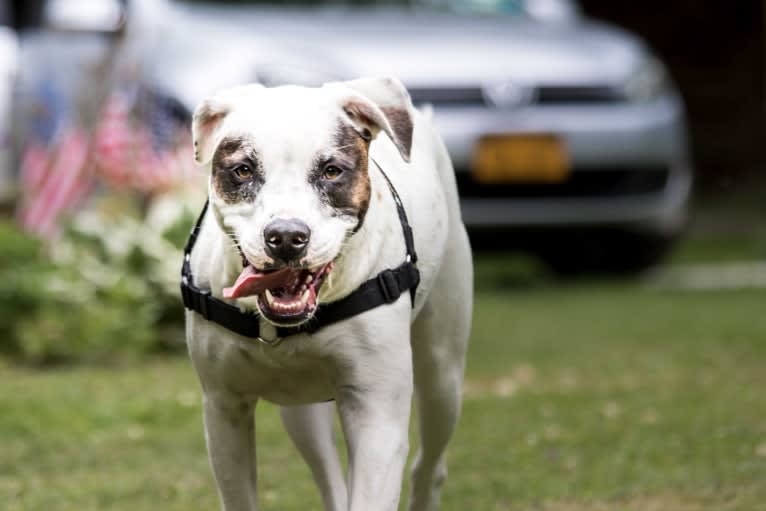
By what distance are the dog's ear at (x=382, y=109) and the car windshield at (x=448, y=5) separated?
18.2 feet

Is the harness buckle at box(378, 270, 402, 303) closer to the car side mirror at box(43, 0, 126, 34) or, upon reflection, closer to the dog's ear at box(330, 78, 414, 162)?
the dog's ear at box(330, 78, 414, 162)

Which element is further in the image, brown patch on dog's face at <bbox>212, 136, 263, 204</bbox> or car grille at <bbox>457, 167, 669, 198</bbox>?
car grille at <bbox>457, 167, 669, 198</bbox>

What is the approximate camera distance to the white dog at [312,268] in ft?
11.2

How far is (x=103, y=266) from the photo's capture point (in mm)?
7758

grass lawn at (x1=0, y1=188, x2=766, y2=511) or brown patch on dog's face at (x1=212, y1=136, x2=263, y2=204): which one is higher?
brown patch on dog's face at (x1=212, y1=136, x2=263, y2=204)

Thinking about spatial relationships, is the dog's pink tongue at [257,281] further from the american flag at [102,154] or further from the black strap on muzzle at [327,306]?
the american flag at [102,154]

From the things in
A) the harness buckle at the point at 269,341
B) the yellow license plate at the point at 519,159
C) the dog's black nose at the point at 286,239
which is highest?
the dog's black nose at the point at 286,239

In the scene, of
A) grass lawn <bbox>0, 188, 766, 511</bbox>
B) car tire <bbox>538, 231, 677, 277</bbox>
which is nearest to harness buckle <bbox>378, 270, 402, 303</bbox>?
grass lawn <bbox>0, 188, 766, 511</bbox>

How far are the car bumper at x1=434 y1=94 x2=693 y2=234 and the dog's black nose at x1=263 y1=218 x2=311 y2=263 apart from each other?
5693 millimetres

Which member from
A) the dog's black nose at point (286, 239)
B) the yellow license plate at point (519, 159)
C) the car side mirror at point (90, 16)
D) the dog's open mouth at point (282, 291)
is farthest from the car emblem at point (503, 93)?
the dog's black nose at point (286, 239)

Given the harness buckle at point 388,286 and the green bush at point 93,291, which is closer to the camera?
the harness buckle at point 388,286

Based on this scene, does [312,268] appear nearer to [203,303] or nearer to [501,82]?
[203,303]

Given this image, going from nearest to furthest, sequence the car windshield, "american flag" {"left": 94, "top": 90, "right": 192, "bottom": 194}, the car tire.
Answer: "american flag" {"left": 94, "top": 90, "right": 192, "bottom": 194}, the car windshield, the car tire

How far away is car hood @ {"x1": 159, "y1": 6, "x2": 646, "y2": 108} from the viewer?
8.47 metres
